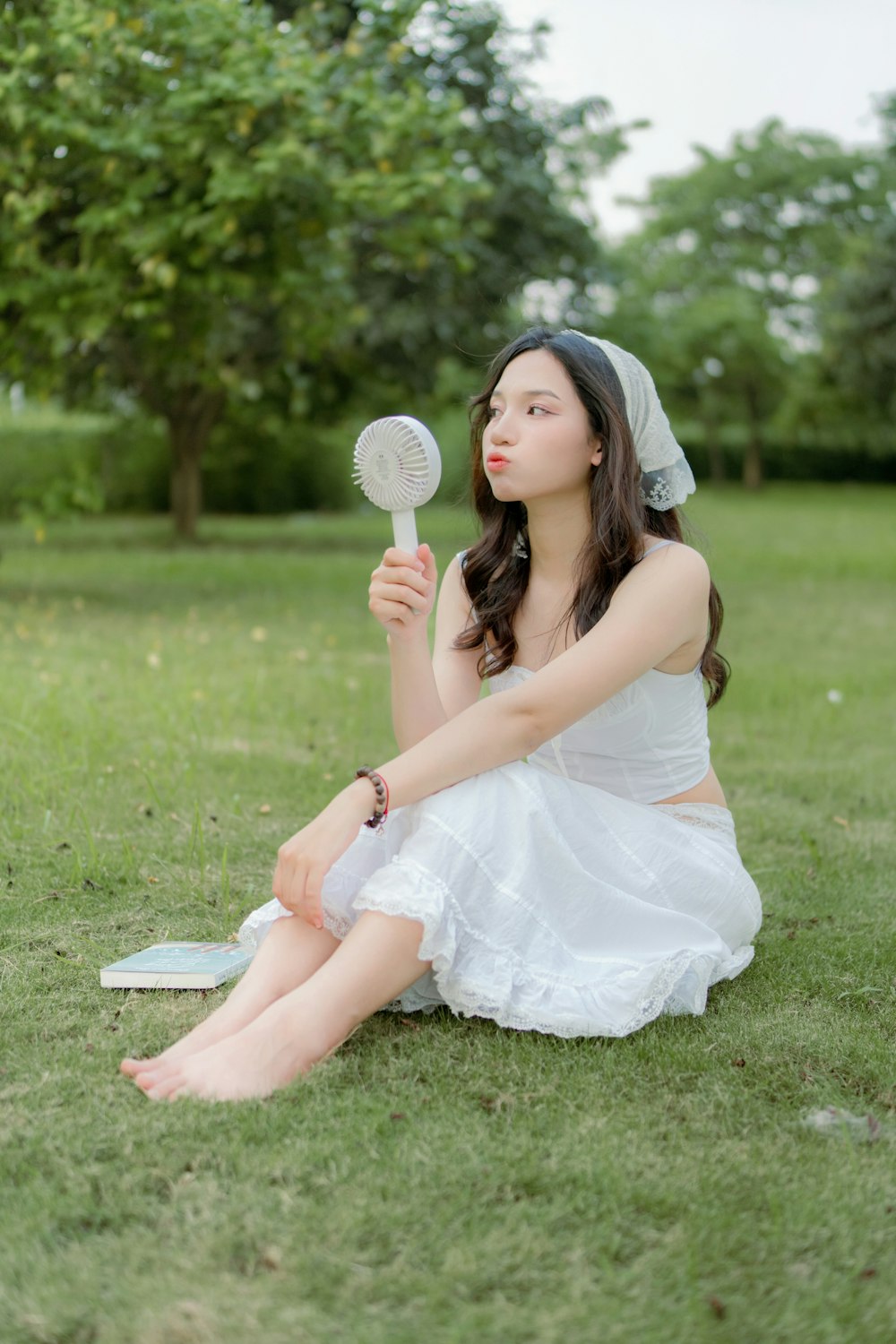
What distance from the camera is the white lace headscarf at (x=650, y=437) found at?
271 centimetres

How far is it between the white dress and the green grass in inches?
3.5

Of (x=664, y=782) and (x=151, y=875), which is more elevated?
(x=664, y=782)

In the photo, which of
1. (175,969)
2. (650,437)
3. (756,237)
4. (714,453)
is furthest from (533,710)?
(756,237)

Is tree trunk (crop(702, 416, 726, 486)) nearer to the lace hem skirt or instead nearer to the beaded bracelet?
the lace hem skirt

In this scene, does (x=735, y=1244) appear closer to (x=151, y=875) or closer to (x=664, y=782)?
(x=664, y=782)

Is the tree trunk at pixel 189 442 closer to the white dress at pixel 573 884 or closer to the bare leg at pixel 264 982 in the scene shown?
the white dress at pixel 573 884

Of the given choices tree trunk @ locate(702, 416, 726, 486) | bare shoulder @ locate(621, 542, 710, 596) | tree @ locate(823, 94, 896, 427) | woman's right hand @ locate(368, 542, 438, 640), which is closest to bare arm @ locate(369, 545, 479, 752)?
woman's right hand @ locate(368, 542, 438, 640)

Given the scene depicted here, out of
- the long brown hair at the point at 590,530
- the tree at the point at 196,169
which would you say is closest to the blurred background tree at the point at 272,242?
the tree at the point at 196,169

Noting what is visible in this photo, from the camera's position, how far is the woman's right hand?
249 centimetres

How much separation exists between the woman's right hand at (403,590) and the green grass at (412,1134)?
74 centimetres

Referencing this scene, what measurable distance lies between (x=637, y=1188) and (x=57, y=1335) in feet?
2.58

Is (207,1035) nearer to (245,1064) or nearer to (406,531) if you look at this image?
(245,1064)

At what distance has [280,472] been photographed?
22.1 m

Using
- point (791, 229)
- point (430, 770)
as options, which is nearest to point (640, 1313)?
point (430, 770)
